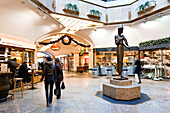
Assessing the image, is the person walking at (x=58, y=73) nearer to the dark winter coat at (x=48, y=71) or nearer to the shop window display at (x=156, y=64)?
the dark winter coat at (x=48, y=71)

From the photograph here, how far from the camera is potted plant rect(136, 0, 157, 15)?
7.91 metres

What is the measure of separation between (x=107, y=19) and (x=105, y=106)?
8.75 metres

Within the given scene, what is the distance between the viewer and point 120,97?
3.93 meters

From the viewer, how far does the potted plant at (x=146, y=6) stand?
791 cm

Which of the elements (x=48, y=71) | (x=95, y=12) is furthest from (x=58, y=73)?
(x=95, y=12)

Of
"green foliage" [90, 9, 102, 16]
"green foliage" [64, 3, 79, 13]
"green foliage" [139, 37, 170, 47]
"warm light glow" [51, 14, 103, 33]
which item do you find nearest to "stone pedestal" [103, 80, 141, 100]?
"green foliage" [139, 37, 170, 47]

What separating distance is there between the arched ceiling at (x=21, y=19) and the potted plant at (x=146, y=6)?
681 centimetres

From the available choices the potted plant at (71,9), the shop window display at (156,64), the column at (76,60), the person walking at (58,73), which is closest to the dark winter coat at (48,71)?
the person walking at (58,73)

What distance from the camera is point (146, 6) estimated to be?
329 inches

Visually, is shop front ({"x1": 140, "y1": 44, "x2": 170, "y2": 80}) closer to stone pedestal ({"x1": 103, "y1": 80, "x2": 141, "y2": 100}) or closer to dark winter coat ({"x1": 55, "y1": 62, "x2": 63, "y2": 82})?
stone pedestal ({"x1": 103, "y1": 80, "x2": 141, "y2": 100})

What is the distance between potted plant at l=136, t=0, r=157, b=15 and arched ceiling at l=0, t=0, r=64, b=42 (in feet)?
22.4

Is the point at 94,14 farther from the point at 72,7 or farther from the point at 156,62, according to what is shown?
the point at 156,62

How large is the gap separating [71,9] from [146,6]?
5.52 m

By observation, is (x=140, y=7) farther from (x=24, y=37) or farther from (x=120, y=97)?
(x=24, y=37)
